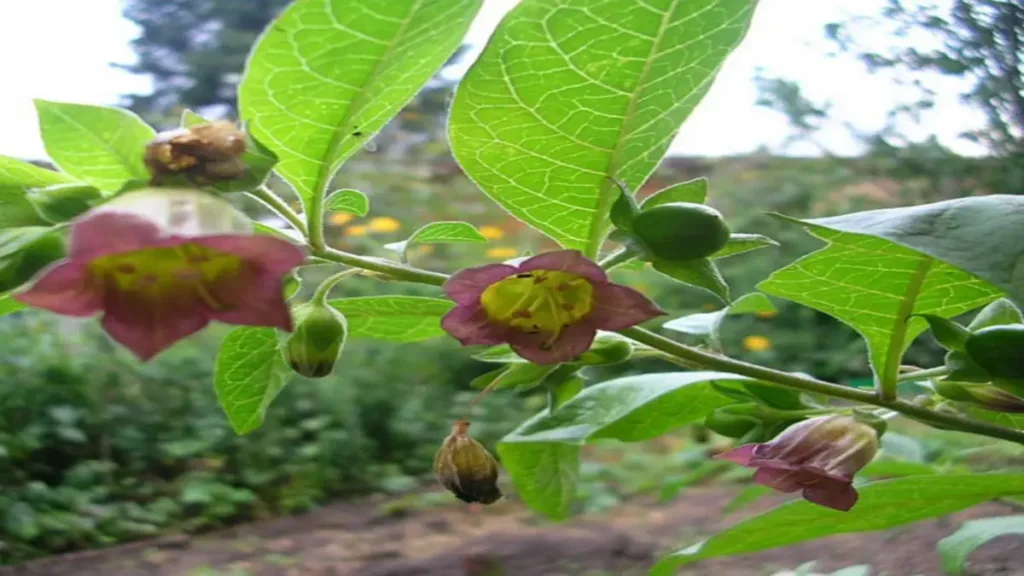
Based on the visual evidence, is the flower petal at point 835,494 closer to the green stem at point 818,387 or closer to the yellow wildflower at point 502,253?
the green stem at point 818,387

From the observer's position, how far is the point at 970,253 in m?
0.21

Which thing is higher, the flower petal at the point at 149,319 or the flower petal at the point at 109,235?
the flower petal at the point at 109,235

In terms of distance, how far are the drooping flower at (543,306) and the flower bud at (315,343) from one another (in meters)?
0.04

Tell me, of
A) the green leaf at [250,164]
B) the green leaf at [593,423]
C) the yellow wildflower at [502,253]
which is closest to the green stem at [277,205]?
the green leaf at [250,164]

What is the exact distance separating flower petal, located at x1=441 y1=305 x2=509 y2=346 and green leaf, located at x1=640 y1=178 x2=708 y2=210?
6 cm

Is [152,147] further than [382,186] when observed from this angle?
No

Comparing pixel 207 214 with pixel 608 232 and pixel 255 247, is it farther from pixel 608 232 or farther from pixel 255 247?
pixel 608 232

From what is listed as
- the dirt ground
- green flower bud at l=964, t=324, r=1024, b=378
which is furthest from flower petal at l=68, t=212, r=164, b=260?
the dirt ground

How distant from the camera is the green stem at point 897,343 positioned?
12.1 inches

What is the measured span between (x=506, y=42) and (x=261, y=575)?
3.09 ft

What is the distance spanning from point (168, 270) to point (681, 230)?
0.13m

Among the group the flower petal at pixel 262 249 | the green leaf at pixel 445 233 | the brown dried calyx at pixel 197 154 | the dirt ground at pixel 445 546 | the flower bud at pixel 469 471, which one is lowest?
the dirt ground at pixel 445 546

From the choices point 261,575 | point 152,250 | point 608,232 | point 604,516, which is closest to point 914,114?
point 604,516

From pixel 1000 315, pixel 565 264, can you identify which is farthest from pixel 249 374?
pixel 1000 315
